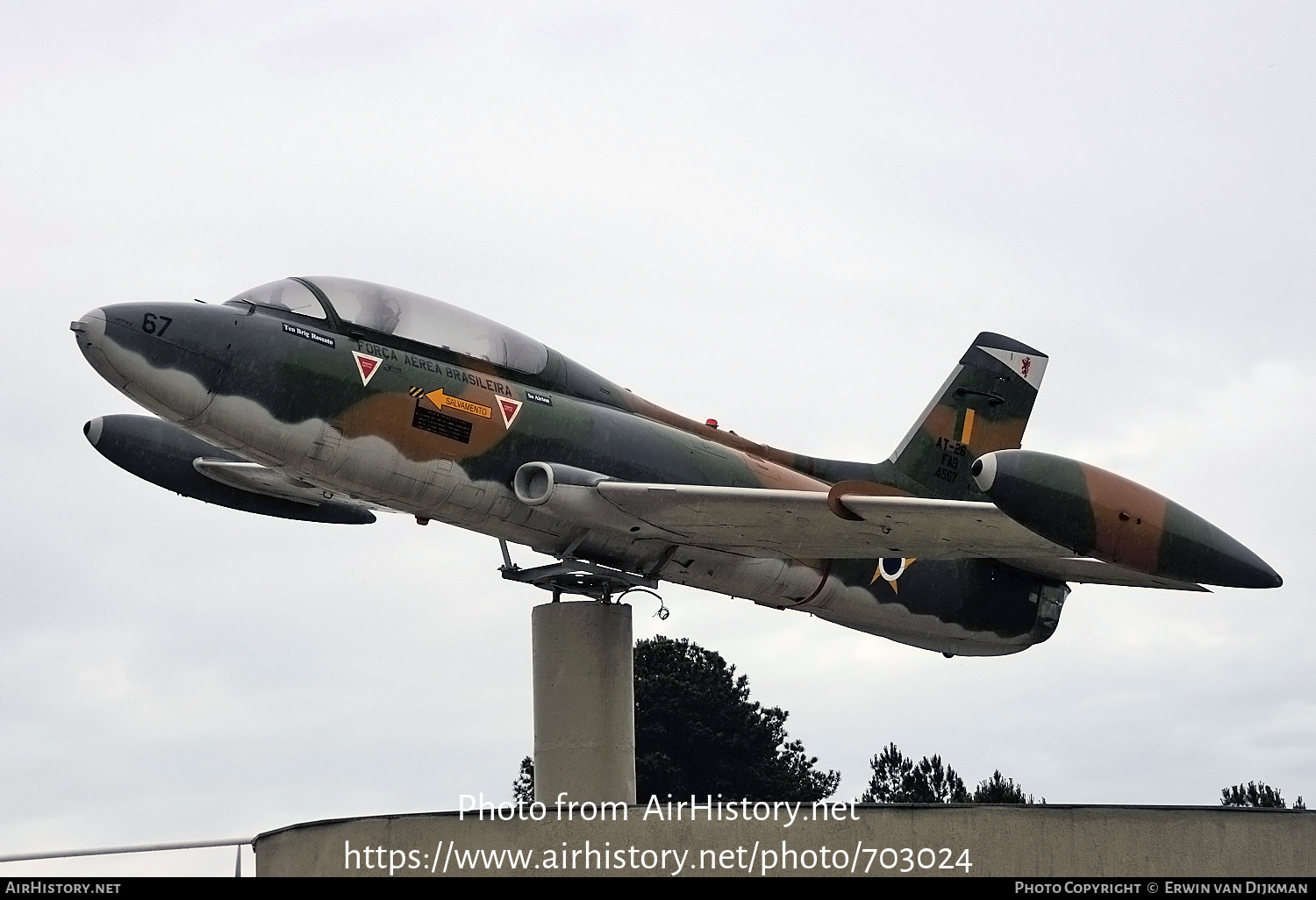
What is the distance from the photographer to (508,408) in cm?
1786

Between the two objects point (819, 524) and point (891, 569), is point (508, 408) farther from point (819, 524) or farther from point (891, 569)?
point (891, 569)

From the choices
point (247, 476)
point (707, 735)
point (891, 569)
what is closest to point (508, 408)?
point (247, 476)

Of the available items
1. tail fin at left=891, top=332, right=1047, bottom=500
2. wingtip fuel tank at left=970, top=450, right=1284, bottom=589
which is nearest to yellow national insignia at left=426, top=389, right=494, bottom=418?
wingtip fuel tank at left=970, top=450, right=1284, bottom=589

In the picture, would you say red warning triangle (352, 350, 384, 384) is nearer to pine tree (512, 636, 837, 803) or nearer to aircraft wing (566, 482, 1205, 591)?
aircraft wing (566, 482, 1205, 591)

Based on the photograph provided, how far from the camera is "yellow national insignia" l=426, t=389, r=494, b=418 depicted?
57.1 feet

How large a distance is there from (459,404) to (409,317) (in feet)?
3.61

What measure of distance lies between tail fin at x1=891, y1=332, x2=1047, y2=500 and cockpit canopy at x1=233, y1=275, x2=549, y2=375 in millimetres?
6849

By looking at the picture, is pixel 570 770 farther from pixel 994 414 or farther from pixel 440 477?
pixel 994 414

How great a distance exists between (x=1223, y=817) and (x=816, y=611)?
6.31 m

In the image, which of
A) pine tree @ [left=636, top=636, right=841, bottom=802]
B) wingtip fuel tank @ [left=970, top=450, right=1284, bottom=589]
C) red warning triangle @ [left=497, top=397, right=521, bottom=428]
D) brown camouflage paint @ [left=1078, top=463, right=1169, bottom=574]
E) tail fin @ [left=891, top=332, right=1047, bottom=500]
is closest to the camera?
wingtip fuel tank @ [left=970, top=450, right=1284, bottom=589]

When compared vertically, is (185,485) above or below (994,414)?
below

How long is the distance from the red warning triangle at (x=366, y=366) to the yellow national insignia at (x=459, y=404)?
2.04 ft

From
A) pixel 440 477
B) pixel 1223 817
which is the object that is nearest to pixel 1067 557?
pixel 1223 817
